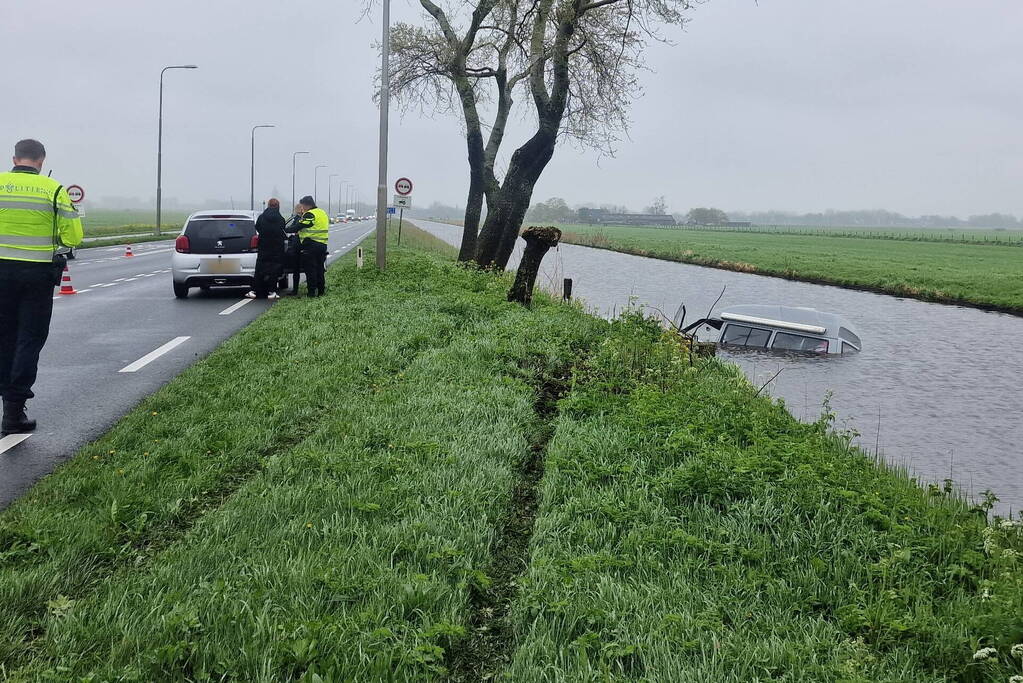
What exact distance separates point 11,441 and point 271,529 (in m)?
2.87

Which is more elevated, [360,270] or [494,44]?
[494,44]

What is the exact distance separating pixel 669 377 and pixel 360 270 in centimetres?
1232

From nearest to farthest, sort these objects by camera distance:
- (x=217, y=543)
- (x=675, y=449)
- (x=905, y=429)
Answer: (x=217, y=543)
(x=675, y=449)
(x=905, y=429)

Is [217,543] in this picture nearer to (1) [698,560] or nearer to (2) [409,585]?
(2) [409,585]

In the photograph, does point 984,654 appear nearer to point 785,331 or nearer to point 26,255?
point 26,255

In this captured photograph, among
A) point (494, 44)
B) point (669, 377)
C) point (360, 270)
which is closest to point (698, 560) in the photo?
point (669, 377)

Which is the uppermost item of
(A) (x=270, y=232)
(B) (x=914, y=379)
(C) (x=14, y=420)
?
(A) (x=270, y=232)

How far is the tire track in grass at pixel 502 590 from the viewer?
3266 millimetres

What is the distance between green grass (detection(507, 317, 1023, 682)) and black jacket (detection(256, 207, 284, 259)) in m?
9.70

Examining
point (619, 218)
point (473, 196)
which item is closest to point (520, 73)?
point (473, 196)

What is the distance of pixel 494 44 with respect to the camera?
22.9 meters

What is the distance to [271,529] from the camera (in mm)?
4230

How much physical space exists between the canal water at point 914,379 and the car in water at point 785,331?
433 mm

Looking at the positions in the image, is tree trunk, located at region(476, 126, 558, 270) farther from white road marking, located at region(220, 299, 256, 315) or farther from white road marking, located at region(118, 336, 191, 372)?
white road marking, located at region(118, 336, 191, 372)
